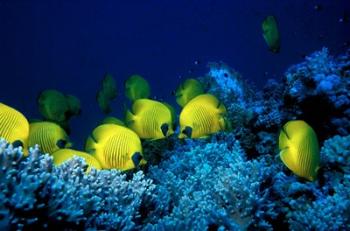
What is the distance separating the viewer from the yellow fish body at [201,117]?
4.20 m

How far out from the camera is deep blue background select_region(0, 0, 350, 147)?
4634 centimetres

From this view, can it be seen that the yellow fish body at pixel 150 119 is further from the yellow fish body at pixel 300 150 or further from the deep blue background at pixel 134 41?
the deep blue background at pixel 134 41

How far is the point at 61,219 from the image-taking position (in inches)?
86.4

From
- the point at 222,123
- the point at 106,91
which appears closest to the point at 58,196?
the point at 222,123

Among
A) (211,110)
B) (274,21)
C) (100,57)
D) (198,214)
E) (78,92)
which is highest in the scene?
(100,57)

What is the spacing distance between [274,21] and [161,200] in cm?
444

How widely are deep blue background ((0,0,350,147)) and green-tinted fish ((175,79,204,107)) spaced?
26.3m

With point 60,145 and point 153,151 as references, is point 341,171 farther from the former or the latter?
point 60,145

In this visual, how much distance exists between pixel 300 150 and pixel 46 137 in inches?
102

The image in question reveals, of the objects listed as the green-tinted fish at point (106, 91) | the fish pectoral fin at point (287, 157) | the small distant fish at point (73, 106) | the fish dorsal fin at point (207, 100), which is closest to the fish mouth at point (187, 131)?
the fish dorsal fin at point (207, 100)

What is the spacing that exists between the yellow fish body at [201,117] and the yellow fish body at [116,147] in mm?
739

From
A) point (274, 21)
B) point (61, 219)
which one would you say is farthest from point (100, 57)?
point (61, 219)

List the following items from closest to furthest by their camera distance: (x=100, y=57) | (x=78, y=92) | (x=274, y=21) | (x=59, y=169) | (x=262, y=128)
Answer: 1. (x=59, y=169)
2. (x=262, y=128)
3. (x=274, y=21)
4. (x=78, y=92)
5. (x=100, y=57)

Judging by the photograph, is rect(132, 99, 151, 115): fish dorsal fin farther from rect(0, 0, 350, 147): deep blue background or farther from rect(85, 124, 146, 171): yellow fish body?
rect(0, 0, 350, 147): deep blue background
